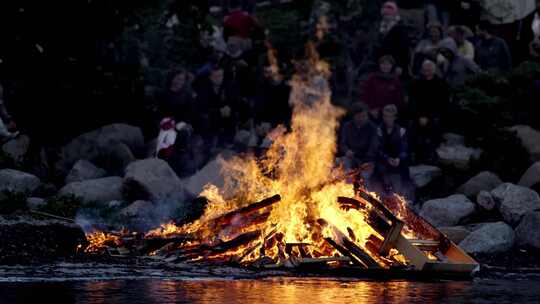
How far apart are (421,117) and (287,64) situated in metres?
3.52

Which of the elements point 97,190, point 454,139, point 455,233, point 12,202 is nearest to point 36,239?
point 12,202

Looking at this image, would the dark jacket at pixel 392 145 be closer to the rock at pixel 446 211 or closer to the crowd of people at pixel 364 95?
the crowd of people at pixel 364 95

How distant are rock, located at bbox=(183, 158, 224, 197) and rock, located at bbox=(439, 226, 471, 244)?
4025 mm

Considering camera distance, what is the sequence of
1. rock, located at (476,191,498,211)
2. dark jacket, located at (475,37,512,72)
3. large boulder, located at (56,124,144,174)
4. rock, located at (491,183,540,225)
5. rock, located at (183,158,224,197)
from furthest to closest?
dark jacket, located at (475,37,512,72) → large boulder, located at (56,124,144,174) → rock, located at (183,158,224,197) → rock, located at (476,191,498,211) → rock, located at (491,183,540,225)

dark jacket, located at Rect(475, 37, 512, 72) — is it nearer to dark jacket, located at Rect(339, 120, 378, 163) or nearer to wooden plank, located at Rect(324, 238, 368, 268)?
dark jacket, located at Rect(339, 120, 378, 163)

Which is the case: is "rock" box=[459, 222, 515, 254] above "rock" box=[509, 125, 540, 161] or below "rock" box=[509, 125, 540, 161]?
below

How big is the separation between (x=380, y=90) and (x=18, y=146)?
6.46m

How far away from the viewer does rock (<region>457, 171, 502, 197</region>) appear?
22.6m

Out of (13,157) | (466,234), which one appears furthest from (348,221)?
(13,157)

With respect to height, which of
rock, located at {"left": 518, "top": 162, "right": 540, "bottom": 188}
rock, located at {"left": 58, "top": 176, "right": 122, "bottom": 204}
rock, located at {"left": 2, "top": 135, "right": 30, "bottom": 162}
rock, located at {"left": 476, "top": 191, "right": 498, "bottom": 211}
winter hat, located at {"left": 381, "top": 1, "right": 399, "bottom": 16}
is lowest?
rock, located at {"left": 476, "top": 191, "right": 498, "bottom": 211}

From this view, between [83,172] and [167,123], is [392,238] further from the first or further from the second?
[83,172]

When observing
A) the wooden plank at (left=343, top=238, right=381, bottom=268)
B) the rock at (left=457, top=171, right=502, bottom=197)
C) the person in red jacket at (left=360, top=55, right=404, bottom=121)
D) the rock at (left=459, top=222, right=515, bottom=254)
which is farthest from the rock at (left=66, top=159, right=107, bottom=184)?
the wooden plank at (left=343, top=238, right=381, bottom=268)

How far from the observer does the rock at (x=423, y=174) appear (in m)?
23.2

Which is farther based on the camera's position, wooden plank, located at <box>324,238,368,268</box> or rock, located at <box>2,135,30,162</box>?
rock, located at <box>2,135,30,162</box>
